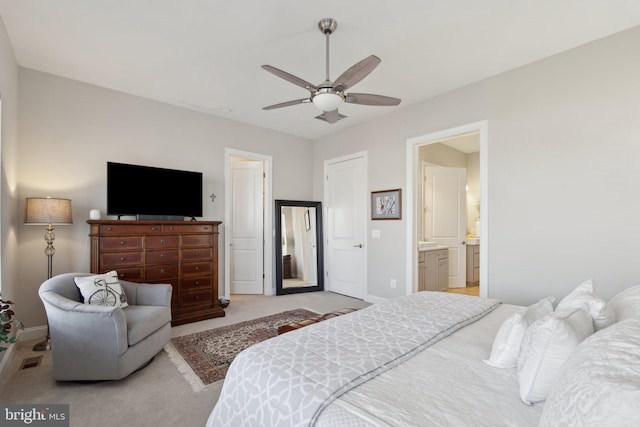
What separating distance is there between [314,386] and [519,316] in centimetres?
95

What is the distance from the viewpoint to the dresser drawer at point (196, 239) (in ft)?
12.0

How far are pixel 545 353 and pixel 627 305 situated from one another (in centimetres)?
71

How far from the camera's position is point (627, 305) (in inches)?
52.4

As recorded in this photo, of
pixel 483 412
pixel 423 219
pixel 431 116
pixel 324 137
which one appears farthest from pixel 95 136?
pixel 423 219

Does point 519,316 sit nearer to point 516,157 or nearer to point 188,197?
point 516,157

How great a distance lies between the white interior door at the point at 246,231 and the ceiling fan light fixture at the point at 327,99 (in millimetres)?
2941

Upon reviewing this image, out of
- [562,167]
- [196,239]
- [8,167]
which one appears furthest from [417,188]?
[8,167]

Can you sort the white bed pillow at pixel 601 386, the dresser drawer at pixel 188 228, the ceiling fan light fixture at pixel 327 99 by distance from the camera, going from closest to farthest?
1. the white bed pillow at pixel 601 386
2. the ceiling fan light fixture at pixel 327 99
3. the dresser drawer at pixel 188 228

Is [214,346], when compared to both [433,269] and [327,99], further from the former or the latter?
[433,269]

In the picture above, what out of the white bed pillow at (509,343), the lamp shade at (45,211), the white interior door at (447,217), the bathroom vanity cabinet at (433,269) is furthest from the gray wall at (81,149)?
the white bed pillow at (509,343)

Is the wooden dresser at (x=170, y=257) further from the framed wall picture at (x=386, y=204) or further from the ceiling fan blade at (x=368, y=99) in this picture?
the ceiling fan blade at (x=368, y=99)

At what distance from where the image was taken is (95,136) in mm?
3520

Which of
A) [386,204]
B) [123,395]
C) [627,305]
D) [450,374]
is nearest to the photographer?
[450,374]

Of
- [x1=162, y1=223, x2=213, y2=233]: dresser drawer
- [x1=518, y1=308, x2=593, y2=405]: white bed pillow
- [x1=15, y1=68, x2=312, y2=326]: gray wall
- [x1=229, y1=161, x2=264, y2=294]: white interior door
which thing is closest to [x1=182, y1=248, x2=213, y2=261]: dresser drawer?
[x1=162, y1=223, x2=213, y2=233]: dresser drawer
